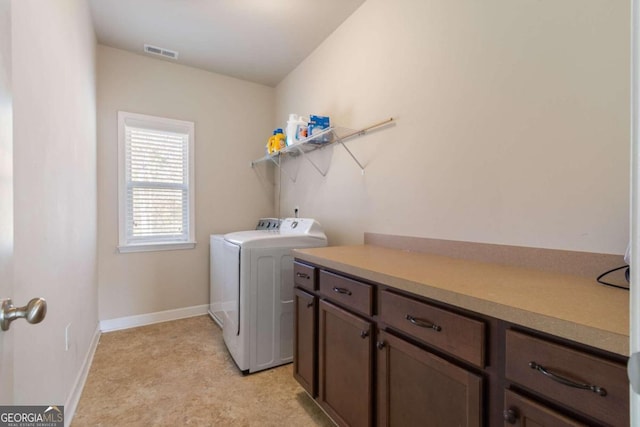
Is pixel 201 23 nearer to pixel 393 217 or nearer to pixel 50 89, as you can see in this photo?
pixel 50 89

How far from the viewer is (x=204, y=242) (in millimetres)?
3326

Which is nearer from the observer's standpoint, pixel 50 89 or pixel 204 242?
pixel 50 89

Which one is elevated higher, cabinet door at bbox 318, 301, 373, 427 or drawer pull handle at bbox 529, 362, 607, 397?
drawer pull handle at bbox 529, 362, 607, 397

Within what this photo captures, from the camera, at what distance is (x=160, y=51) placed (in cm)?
289

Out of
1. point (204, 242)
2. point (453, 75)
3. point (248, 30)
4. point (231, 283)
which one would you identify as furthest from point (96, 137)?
point (453, 75)

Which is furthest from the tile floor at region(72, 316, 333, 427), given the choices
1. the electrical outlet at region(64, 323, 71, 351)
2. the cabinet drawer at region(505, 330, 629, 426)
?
the cabinet drawer at region(505, 330, 629, 426)

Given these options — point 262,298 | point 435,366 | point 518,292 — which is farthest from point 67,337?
point 518,292

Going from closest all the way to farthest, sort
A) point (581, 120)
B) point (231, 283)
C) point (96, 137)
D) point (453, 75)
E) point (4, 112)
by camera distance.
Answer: point (4, 112) → point (581, 120) → point (453, 75) → point (231, 283) → point (96, 137)

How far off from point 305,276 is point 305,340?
38 centimetres

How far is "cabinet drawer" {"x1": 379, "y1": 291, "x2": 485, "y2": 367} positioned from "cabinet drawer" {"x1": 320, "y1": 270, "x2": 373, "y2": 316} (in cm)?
8

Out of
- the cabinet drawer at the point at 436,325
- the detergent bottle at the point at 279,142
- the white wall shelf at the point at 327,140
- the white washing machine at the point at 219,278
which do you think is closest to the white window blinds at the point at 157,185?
the white washing machine at the point at 219,278

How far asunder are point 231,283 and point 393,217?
1.37 meters

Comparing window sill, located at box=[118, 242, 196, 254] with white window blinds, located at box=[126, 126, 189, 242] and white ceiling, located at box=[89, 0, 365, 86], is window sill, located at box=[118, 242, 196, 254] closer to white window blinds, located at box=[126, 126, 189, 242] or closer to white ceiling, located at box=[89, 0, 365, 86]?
white window blinds, located at box=[126, 126, 189, 242]

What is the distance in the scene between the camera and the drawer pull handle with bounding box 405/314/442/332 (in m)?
0.98
